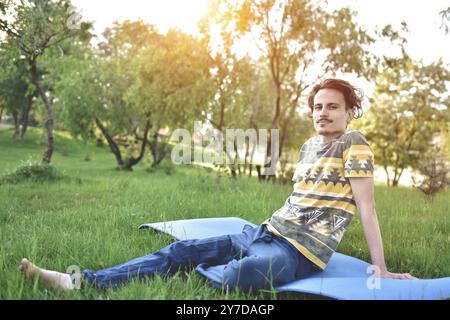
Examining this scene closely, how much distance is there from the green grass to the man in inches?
4.1

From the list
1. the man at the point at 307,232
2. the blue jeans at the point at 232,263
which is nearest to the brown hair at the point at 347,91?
the man at the point at 307,232

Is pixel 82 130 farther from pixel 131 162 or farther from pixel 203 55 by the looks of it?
pixel 203 55

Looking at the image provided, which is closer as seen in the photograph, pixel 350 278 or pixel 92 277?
pixel 92 277

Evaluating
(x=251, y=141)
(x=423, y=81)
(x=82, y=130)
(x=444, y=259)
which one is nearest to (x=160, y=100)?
(x=251, y=141)

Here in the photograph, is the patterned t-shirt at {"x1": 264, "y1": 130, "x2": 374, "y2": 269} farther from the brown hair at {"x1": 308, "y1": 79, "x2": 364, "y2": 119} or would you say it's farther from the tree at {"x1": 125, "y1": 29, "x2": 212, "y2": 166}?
the tree at {"x1": 125, "y1": 29, "x2": 212, "y2": 166}

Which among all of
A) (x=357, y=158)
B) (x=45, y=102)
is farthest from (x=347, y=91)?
(x=45, y=102)

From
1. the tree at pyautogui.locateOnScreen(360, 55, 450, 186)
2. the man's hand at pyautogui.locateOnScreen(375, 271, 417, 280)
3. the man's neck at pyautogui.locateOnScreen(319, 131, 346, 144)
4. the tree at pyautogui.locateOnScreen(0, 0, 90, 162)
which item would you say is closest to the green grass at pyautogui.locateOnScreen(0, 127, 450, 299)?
the man's hand at pyautogui.locateOnScreen(375, 271, 417, 280)

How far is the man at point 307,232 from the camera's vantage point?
248 cm

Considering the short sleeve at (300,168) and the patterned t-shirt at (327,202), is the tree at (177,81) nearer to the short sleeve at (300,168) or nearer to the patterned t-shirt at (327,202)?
the short sleeve at (300,168)

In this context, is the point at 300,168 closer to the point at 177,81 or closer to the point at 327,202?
the point at 327,202

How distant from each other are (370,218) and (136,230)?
226 cm

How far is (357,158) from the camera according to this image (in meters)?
2.60

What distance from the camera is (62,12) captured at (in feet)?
32.3
